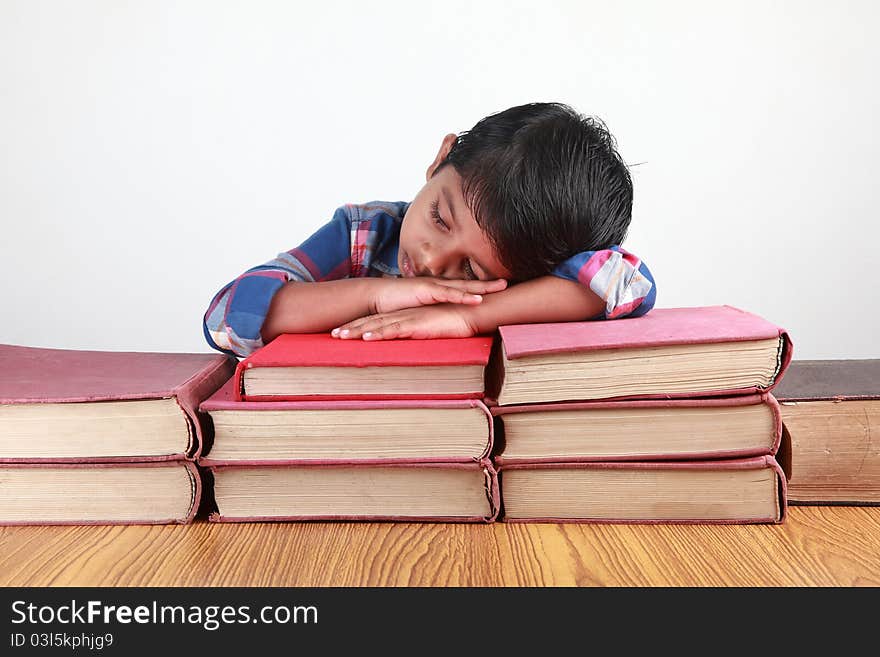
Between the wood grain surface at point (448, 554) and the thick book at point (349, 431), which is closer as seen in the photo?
the wood grain surface at point (448, 554)

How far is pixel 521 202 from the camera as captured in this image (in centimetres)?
126

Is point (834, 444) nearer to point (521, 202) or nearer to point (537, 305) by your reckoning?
point (537, 305)

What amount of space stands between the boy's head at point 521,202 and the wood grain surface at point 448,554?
43 cm

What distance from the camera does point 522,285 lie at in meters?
1.25

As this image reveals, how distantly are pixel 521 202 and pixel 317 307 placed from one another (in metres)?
0.32

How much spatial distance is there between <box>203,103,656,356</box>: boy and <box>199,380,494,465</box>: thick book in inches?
8.5

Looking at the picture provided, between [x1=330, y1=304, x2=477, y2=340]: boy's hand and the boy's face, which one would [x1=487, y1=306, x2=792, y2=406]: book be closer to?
[x1=330, y1=304, x2=477, y2=340]: boy's hand

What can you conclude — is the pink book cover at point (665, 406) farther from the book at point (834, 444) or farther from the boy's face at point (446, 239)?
the boy's face at point (446, 239)

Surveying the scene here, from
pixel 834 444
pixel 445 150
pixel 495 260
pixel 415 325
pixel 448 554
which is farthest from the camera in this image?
pixel 445 150

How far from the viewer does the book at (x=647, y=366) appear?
3.13ft

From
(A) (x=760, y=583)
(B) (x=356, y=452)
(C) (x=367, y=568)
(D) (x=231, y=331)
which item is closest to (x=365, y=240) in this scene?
(D) (x=231, y=331)

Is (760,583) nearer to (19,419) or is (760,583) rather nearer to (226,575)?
(226,575)

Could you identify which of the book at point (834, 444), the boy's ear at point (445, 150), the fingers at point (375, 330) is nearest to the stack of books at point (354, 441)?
the fingers at point (375, 330)

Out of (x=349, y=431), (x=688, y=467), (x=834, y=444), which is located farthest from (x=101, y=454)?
(x=834, y=444)
